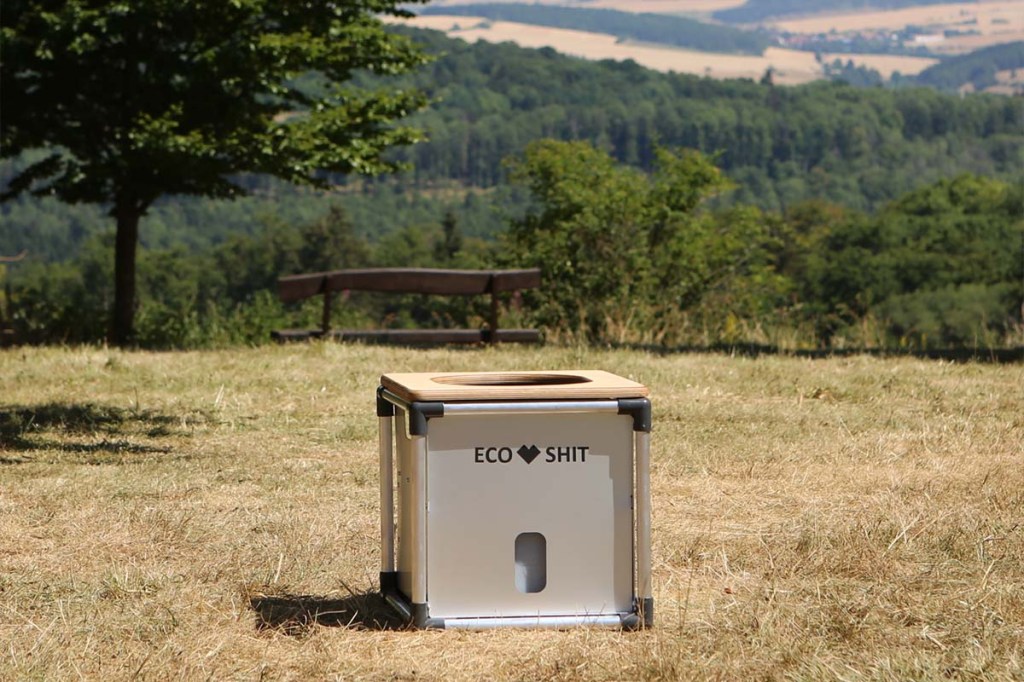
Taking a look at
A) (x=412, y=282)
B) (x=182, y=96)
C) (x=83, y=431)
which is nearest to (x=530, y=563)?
(x=83, y=431)

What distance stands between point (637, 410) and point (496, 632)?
2.68 feet

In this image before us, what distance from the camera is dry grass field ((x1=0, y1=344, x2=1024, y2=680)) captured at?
397cm

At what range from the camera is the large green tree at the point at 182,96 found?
14570 mm

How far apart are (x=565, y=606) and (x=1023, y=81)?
173788 millimetres

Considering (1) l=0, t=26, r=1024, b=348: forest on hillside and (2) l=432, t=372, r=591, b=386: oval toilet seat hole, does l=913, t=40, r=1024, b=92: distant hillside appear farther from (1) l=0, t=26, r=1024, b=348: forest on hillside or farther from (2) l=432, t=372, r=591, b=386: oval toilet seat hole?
(2) l=432, t=372, r=591, b=386: oval toilet seat hole

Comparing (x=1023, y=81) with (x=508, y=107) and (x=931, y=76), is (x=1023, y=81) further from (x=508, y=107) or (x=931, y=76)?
(x=508, y=107)

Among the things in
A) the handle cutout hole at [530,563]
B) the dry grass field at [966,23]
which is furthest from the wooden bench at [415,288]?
the dry grass field at [966,23]

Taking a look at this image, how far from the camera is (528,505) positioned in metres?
4.27

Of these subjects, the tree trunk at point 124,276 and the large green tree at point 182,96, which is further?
the tree trunk at point 124,276

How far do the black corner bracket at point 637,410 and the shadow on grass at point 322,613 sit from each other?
0.97 metres

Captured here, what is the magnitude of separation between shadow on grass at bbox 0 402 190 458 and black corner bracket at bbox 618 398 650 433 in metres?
4.01

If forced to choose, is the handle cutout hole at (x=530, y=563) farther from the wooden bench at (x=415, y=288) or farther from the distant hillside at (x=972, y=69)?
the distant hillside at (x=972, y=69)

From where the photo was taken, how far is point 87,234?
487 feet

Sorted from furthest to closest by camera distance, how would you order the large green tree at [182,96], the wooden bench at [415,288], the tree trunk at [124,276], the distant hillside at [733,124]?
the distant hillside at [733,124] → the tree trunk at [124,276] → the wooden bench at [415,288] → the large green tree at [182,96]
